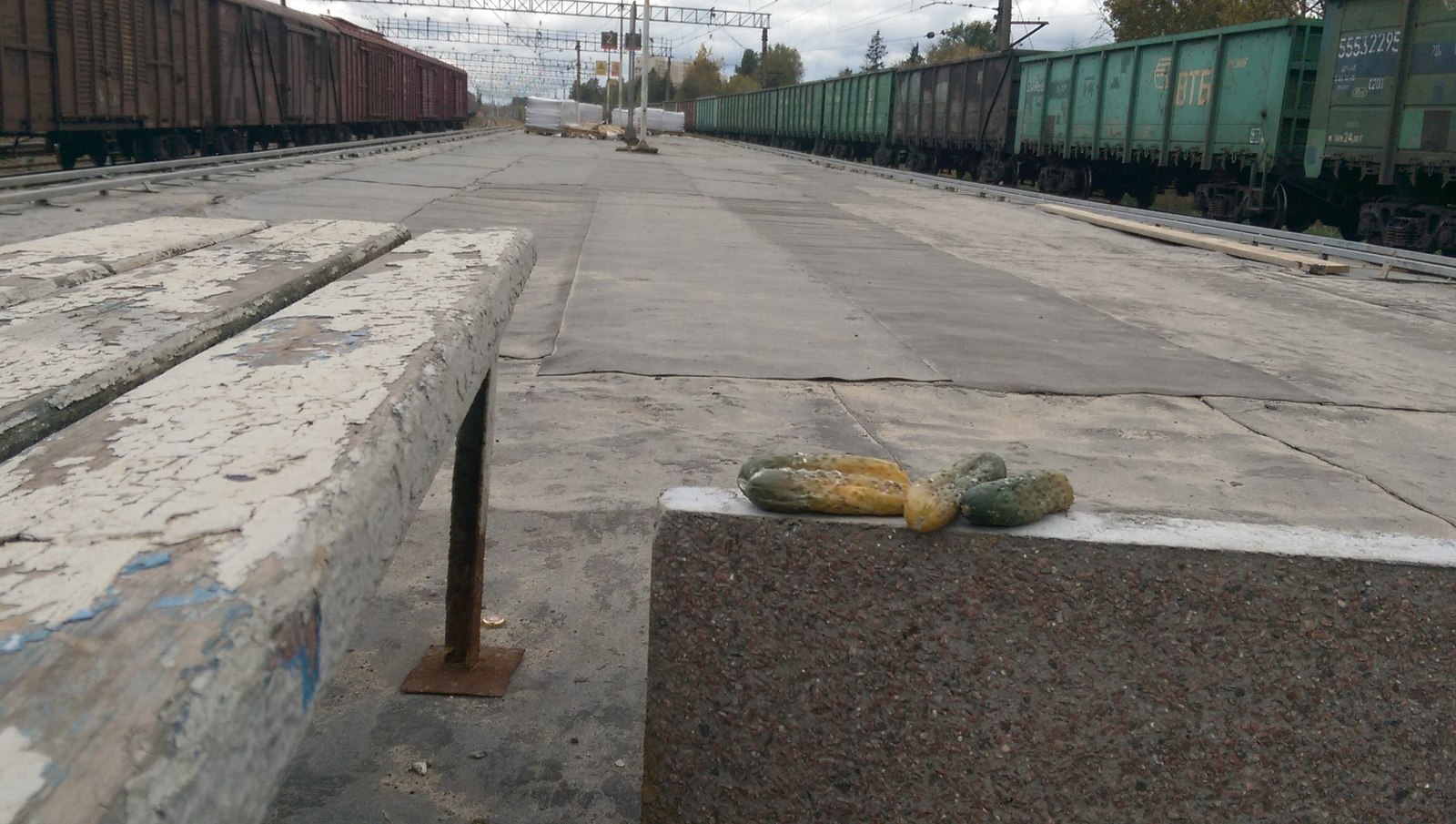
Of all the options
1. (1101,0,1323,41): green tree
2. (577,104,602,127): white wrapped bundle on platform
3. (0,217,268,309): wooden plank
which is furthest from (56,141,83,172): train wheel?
(577,104,602,127): white wrapped bundle on platform

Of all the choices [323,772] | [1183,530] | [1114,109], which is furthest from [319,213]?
[1114,109]

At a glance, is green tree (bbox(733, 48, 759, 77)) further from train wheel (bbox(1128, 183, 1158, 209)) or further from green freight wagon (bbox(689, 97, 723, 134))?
train wheel (bbox(1128, 183, 1158, 209))

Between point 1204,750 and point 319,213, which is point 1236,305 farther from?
point 319,213

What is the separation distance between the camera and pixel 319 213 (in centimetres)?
1162

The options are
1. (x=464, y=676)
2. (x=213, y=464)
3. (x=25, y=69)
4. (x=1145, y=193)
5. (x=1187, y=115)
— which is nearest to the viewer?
(x=213, y=464)

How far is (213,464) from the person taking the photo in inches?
38.2

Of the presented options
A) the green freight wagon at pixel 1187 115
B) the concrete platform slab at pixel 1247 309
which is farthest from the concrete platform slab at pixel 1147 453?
the green freight wagon at pixel 1187 115

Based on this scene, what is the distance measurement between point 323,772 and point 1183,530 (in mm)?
1546

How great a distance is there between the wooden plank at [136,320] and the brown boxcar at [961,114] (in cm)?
2301

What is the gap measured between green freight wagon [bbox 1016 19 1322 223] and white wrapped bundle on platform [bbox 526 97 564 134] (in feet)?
145

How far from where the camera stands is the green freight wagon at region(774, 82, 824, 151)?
137ft

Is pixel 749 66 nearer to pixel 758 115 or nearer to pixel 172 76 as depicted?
pixel 758 115

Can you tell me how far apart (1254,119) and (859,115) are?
2152cm

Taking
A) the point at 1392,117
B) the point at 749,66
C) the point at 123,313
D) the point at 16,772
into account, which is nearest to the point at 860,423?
the point at 123,313
